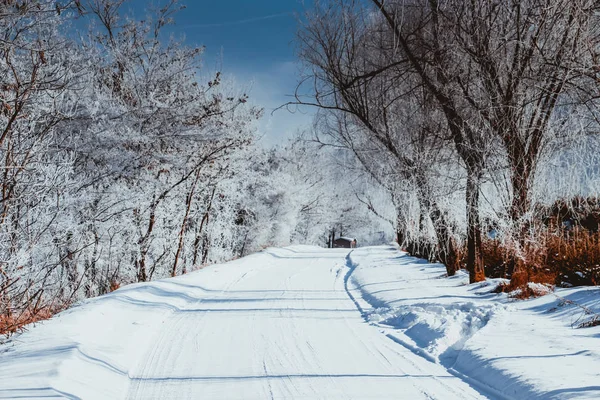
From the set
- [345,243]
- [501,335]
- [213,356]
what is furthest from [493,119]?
[345,243]

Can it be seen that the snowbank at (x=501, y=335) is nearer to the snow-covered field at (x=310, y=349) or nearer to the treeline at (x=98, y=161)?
the snow-covered field at (x=310, y=349)

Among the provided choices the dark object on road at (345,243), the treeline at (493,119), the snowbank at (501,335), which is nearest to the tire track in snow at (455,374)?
the snowbank at (501,335)

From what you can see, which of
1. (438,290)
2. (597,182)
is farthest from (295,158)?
(597,182)

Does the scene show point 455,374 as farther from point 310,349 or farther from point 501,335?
point 310,349

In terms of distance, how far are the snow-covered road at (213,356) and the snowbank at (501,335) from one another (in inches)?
13.7

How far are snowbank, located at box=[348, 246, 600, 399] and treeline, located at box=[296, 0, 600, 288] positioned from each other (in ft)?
4.86

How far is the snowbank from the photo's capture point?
4762mm

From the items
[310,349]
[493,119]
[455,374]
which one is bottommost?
[455,374]

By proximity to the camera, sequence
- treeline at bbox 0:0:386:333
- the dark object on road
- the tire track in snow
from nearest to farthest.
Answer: the tire track in snow, treeline at bbox 0:0:386:333, the dark object on road

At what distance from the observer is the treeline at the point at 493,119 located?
7.33 metres

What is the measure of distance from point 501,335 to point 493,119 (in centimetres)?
428

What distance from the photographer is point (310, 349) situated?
6387 mm

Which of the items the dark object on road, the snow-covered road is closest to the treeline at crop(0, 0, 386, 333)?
the snow-covered road

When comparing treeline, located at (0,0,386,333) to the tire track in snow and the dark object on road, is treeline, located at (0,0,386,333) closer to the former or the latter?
the tire track in snow
